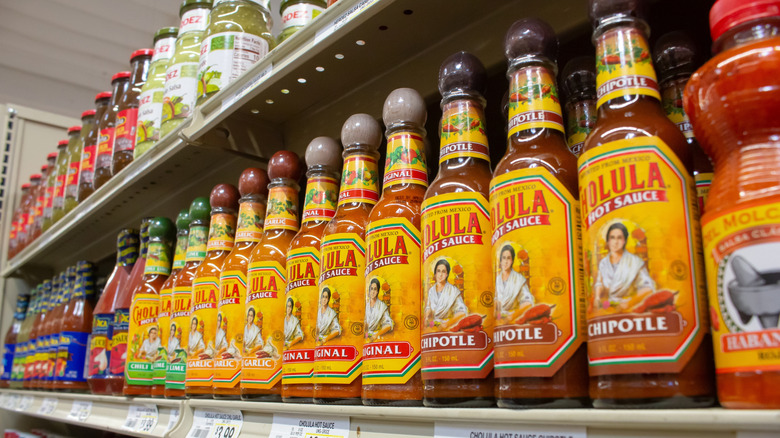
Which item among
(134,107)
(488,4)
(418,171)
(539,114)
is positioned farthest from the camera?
(134,107)

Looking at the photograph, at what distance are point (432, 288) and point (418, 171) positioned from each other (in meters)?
0.24

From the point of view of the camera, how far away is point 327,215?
3.70 ft

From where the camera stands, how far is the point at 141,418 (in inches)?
56.5

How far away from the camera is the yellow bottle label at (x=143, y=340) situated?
1.53 m

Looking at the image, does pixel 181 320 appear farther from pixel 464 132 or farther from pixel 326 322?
pixel 464 132

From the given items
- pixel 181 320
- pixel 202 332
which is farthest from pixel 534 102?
pixel 181 320

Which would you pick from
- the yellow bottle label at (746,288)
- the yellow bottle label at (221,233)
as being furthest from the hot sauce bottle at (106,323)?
the yellow bottle label at (746,288)

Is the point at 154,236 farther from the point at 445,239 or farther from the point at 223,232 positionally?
the point at 445,239

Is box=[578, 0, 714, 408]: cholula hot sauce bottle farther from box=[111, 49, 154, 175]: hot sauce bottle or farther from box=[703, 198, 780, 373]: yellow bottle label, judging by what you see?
box=[111, 49, 154, 175]: hot sauce bottle

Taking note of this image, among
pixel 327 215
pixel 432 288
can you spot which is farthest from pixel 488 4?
pixel 432 288

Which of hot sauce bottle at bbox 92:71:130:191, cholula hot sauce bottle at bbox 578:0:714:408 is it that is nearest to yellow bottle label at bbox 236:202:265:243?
cholula hot sauce bottle at bbox 578:0:714:408

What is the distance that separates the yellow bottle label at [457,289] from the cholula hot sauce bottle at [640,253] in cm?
15

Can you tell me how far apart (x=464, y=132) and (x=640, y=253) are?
1.11 feet

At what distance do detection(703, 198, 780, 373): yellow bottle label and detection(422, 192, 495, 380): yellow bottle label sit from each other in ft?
0.88
